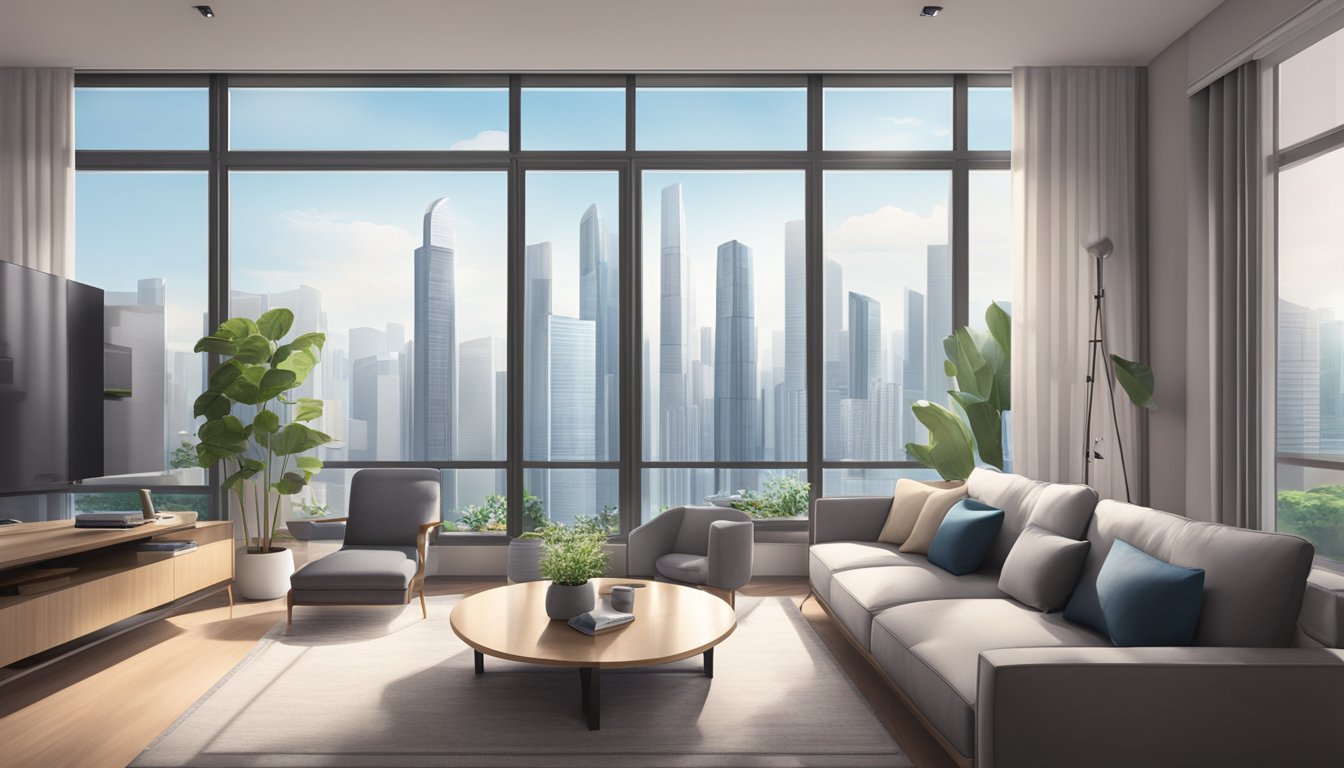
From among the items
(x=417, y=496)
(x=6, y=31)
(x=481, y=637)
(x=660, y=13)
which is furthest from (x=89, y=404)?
(x=660, y=13)

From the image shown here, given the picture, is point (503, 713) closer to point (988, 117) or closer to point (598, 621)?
point (598, 621)

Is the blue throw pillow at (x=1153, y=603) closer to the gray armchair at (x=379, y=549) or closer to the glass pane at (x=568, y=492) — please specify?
the gray armchair at (x=379, y=549)

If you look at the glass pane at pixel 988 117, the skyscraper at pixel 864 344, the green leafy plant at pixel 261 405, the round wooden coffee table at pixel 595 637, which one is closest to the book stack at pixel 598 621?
the round wooden coffee table at pixel 595 637

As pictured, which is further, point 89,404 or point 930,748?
point 89,404

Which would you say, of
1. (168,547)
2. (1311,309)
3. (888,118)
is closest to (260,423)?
(168,547)

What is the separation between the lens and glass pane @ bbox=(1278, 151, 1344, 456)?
3.35m

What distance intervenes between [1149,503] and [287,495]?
5663mm

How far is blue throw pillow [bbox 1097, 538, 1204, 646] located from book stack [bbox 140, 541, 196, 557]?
4.31 meters

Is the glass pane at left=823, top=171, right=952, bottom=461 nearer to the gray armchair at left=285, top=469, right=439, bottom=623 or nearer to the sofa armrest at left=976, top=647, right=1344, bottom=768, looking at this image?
the gray armchair at left=285, top=469, right=439, bottom=623

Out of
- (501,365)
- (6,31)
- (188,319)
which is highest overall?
(6,31)

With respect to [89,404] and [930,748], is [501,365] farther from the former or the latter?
[930,748]

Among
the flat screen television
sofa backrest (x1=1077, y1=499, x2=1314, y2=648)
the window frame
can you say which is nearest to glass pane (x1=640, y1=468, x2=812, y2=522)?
the window frame

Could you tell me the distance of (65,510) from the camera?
4.95m

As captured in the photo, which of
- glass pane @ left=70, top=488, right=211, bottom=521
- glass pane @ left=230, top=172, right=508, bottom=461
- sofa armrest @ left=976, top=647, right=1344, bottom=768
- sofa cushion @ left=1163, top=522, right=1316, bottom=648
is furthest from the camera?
glass pane @ left=230, top=172, right=508, bottom=461
